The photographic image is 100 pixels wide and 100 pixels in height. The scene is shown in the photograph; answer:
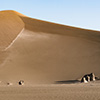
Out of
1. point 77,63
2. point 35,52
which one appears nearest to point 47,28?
point 35,52

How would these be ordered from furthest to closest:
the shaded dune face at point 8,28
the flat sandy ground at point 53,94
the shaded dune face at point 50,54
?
the shaded dune face at point 8,28, the shaded dune face at point 50,54, the flat sandy ground at point 53,94

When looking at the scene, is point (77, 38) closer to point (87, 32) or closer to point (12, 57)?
point (87, 32)

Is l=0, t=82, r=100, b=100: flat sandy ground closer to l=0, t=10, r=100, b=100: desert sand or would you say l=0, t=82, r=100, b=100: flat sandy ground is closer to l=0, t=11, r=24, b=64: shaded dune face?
l=0, t=10, r=100, b=100: desert sand

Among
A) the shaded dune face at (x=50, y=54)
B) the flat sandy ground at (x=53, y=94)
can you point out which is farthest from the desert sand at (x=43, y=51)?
the flat sandy ground at (x=53, y=94)

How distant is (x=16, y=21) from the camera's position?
37.8m

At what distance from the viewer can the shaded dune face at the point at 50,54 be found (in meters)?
26.7

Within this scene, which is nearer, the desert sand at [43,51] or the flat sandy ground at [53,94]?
the flat sandy ground at [53,94]

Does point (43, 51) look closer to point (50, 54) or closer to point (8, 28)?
point (50, 54)

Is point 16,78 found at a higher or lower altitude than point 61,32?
lower

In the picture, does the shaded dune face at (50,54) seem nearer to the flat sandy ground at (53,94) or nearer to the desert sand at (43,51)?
the desert sand at (43,51)

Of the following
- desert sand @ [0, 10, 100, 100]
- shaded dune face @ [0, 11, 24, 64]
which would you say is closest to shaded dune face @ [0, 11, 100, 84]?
desert sand @ [0, 10, 100, 100]

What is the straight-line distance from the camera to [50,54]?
30.7m

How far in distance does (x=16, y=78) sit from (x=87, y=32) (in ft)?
47.4

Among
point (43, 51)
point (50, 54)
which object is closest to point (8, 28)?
point (43, 51)
